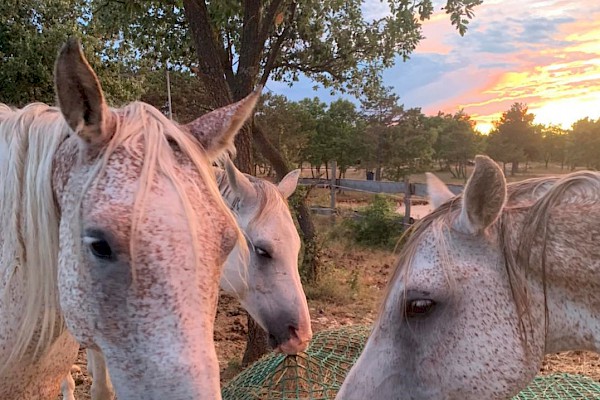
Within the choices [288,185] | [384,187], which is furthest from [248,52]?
[384,187]

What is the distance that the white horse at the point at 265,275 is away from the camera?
10.2ft

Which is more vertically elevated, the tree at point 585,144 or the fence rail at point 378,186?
the tree at point 585,144

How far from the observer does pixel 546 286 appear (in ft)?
5.68

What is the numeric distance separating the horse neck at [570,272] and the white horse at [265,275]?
175cm

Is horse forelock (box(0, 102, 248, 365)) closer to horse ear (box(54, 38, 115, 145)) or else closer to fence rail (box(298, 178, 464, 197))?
horse ear (box(54, 38, 115, 145))

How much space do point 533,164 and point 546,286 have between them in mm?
54755

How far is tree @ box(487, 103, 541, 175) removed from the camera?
139 feet

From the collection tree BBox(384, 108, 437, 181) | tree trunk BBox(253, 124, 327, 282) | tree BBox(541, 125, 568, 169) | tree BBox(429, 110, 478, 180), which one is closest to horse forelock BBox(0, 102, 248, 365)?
tree trunk BBox(253, 124, 327, 282)

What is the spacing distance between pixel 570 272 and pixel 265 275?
2.09 meters

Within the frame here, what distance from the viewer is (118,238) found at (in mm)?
1294

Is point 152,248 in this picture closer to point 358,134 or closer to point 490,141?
point 358,134

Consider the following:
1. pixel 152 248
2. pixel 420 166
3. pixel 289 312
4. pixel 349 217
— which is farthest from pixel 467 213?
pixel 420 166

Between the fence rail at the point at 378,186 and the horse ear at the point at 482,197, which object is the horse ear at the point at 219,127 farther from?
the fence rail at the point at 378,186

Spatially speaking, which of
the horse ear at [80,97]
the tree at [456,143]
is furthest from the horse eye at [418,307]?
the tree at [456,143]
